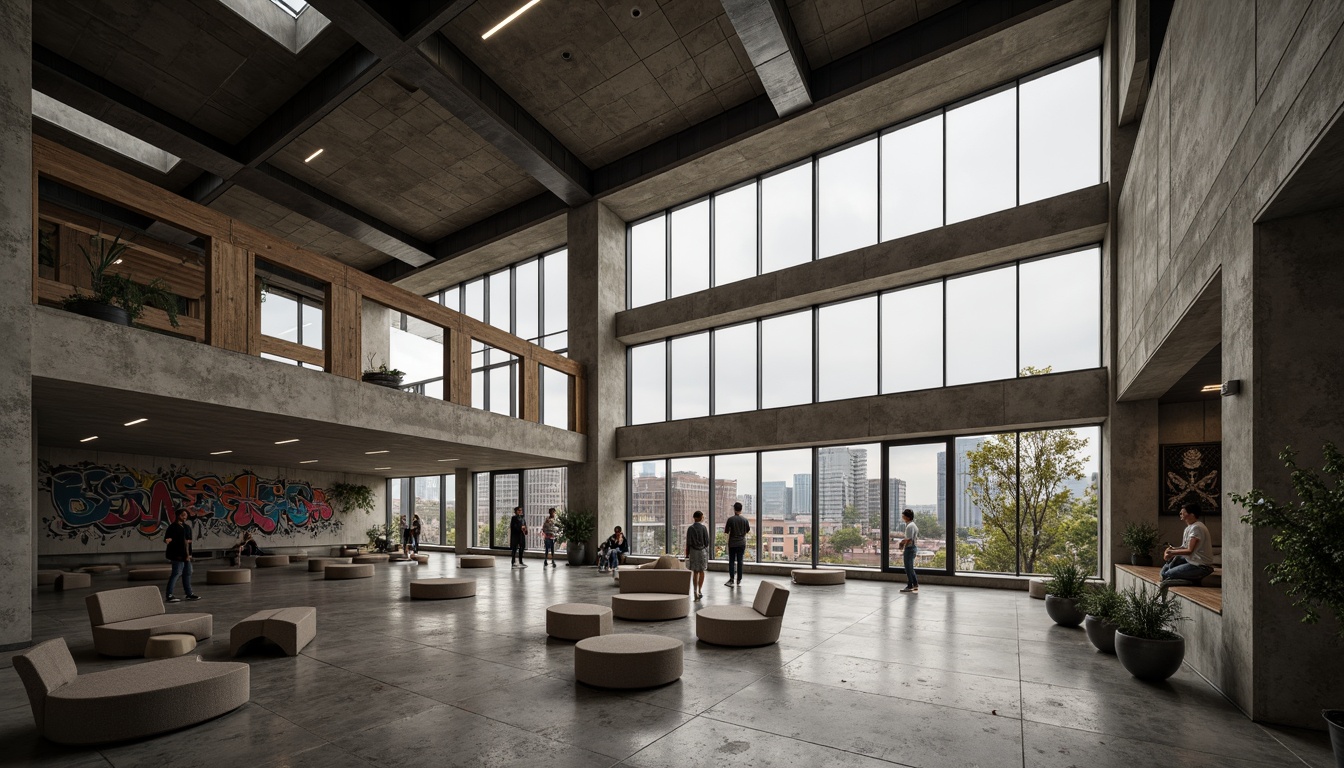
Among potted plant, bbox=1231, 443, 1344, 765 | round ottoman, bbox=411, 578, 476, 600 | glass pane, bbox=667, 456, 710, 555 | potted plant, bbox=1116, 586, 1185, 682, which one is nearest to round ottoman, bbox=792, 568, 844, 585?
glass pane, bbox=667, 456, 710, 555

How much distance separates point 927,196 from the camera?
17.2m

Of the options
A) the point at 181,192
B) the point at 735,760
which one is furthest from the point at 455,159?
the point at 735,760

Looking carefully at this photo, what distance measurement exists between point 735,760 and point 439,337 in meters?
22.7

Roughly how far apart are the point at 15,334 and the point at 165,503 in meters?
15.3

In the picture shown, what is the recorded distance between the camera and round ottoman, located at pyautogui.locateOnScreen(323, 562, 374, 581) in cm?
1695

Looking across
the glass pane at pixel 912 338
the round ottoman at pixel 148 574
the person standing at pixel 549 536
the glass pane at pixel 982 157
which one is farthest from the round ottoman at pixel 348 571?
the glass pane at pixel 982 157

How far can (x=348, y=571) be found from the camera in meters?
17.1

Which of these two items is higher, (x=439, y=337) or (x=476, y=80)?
(x=476, y=80)

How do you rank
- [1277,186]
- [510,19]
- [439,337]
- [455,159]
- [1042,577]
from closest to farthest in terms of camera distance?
1. [1277,186]
2. [510,19]
3. [1042,577]
4. [455,159]
5. [439,337]

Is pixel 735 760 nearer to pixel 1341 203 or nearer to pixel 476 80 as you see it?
pixel 1341 203

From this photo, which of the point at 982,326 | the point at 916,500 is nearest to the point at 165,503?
the point at 916,500

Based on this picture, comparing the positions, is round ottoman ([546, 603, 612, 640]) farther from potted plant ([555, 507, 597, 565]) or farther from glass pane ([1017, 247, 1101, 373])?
glass pane ([1017, 247, 1101, 373])

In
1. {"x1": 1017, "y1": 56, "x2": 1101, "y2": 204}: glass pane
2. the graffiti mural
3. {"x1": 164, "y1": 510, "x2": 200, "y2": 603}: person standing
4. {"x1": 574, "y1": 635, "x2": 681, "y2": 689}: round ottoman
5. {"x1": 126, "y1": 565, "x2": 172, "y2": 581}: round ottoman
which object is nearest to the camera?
{"x1": 574, "y1": 635, "x2": 681, "y2": 689}: round ottoman

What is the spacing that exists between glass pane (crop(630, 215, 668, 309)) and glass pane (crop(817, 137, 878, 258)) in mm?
5688
